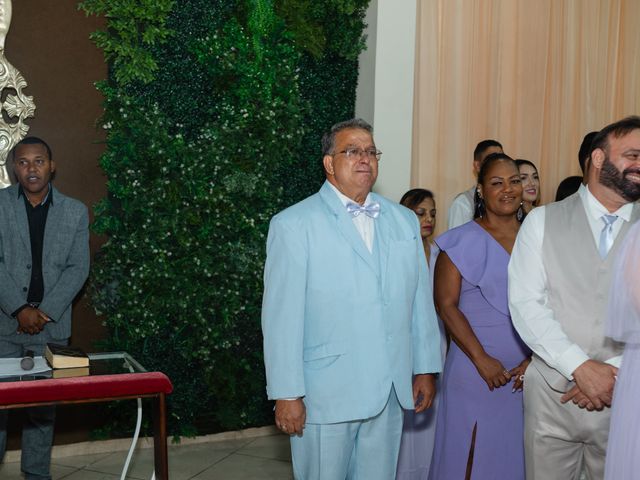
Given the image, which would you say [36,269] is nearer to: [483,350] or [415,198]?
[415,198]

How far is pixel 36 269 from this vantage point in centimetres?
466

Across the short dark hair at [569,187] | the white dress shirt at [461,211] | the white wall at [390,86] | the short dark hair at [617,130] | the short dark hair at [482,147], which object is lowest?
the white dress shirt at [461,211]

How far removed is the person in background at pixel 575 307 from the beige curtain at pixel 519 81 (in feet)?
10.5

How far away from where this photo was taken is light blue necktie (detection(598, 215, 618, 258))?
9.44 feet

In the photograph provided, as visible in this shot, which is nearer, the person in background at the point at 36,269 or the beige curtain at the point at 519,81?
the person in background at the point at 36,269

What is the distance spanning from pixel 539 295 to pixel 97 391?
5.42 feet

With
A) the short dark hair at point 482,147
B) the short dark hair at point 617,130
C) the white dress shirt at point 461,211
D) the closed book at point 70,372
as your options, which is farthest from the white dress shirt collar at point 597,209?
the short dark hair at point 482,147

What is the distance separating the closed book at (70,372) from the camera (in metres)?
3.21

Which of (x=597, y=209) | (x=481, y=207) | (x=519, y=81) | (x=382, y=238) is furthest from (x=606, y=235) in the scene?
(x=519, y=81)

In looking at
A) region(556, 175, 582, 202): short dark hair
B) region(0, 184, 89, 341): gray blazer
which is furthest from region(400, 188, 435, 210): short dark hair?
region(0, 184, 89, 341): gray blazer

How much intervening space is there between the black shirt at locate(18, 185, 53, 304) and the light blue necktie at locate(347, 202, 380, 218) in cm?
227

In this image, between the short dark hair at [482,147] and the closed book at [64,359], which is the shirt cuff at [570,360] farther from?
the short dark hair at [482,147]

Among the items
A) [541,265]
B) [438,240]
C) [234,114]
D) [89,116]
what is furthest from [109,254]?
[541,265]

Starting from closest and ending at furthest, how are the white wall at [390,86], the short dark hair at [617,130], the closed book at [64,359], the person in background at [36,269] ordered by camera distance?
the short dark hair at [617,130] → the closed book at [64,359] → the person in background at [36,269] → the white wall at [390,86]
